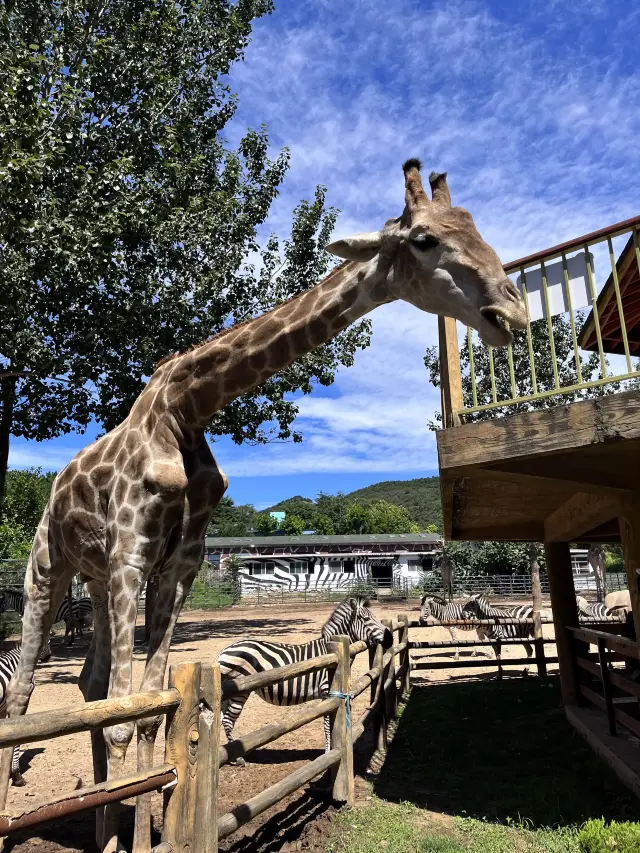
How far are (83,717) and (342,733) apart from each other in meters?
3.52

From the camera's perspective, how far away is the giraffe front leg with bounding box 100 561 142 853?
3.29 m

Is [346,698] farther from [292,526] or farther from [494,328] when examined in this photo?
[292,526]

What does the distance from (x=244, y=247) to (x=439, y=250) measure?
11.2 m

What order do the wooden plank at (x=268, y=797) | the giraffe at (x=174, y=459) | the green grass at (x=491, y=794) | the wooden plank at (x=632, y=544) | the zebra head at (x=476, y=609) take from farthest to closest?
the zebra head at (x=476, y=609), the wooden plank at (x=632, y=544), the green grass at (x=491, y=794), the giraffe at (x=174, y=459), the wooden plank at (x=268, y=797)

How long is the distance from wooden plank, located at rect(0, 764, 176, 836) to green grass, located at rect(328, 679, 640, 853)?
2.35m

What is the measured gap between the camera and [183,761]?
2.69 m

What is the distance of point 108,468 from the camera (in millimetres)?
3996

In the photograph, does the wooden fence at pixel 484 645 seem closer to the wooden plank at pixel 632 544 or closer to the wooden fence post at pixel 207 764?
the wooden plank at pixel 632 544

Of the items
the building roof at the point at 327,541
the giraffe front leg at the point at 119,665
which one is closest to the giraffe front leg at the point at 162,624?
the giraffe front leg at the point at 119,665

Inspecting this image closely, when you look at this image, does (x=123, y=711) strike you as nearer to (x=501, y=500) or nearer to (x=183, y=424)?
(x=183, y=424)

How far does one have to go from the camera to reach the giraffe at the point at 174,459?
10.8 feet

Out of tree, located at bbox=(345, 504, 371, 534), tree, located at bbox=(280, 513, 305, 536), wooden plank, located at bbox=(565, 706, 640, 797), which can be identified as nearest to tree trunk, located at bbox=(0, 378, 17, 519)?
wooden plank, located at bbox=(565, 706, 640, 797)

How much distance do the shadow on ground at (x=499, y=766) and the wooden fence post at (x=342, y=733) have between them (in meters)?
0.49

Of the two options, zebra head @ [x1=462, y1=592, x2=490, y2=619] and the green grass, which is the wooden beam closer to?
the green grass
